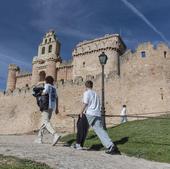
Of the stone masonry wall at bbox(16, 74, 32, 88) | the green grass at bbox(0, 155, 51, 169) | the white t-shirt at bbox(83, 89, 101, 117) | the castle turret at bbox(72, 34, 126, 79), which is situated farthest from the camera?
the stone masonry wall at bbox(16, 74, 32, 88)

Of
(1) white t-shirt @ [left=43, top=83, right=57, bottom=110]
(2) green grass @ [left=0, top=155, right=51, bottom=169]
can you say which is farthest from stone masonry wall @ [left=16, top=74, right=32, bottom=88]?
(2) green grass @ [left=0, top=155, right=51, bottom=169]

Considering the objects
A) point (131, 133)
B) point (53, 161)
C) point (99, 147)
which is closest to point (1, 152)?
point (53, 161)

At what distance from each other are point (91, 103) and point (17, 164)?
3910 mm

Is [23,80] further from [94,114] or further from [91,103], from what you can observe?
[94,114]

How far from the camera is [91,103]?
9727 mm

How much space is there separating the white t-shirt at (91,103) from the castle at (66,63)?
87.0 feet

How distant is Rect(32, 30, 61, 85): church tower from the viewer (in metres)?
55.5

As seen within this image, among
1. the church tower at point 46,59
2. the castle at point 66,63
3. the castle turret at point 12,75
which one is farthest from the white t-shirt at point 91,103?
the castle turret at point 12,75

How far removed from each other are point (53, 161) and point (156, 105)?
20163 mm

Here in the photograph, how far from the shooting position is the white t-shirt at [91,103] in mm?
9602

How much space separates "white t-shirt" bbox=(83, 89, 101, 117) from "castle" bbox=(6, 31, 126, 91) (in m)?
26.5

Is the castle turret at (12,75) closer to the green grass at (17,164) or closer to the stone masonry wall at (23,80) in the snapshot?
the stone masonry wall at (23,80)

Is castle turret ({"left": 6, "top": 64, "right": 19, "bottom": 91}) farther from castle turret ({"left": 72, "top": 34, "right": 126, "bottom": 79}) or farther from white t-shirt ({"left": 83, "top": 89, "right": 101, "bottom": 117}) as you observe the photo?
white t-shirt ({"left": 83, "top": 89, "right": 101, "bottom": 117})

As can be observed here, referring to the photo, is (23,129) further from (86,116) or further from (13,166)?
(13,166)
